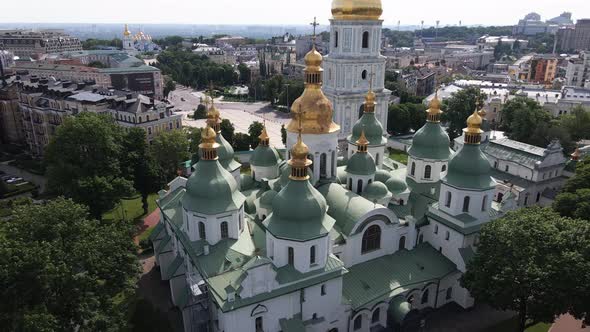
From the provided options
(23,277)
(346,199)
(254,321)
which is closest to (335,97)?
(346,199)

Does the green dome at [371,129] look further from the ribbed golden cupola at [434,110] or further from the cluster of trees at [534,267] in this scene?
the cluster of trees at [534,267]

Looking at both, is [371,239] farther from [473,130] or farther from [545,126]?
[545,126]

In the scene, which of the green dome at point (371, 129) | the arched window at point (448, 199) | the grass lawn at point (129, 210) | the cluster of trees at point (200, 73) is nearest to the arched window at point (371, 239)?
the arched window at point (448, 199)

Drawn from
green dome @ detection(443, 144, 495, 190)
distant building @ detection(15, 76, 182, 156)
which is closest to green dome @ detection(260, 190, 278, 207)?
green dome @ detection(443, 144, 495, 190)

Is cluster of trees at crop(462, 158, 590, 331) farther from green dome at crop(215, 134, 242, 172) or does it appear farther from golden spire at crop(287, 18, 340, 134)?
green dome at crop(215, 134, 242, 172)

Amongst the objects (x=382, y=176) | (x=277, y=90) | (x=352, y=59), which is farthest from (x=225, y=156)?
(x=277, y=90)

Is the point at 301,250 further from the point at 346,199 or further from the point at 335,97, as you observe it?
the point at 335,97
